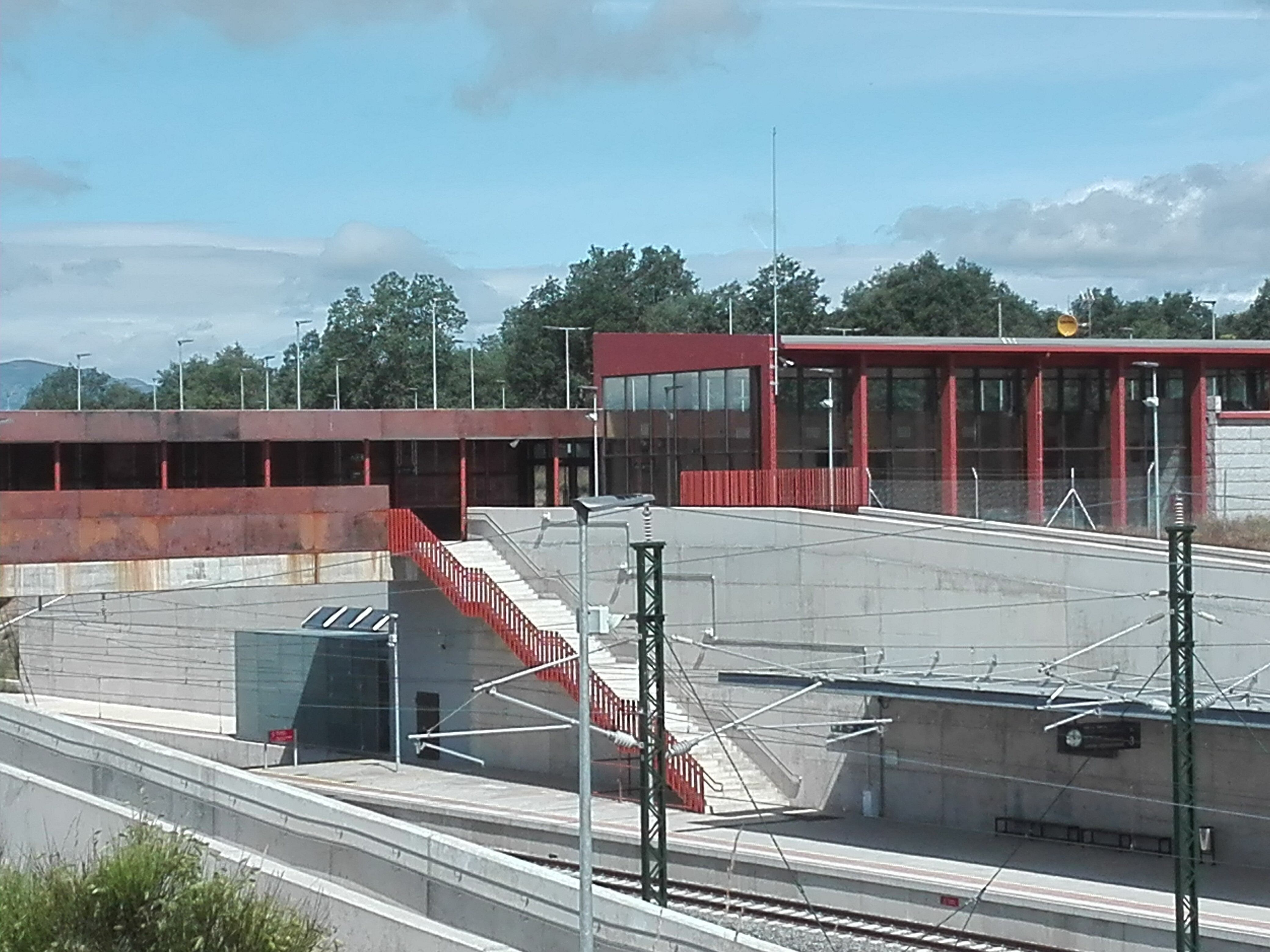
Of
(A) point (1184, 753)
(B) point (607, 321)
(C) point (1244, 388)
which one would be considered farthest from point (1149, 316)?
(A) point (1184, 753)

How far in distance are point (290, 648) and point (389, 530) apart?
8.78 m

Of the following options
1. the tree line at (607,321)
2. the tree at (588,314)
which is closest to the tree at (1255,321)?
the tree line at (607,321)

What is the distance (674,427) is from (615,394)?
10.8ft

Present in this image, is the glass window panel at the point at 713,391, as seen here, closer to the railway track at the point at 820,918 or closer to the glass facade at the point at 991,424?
the glass facade at the point at 991,424

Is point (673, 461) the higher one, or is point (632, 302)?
point (632, 302)

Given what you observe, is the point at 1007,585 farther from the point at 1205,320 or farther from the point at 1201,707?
the point at 1205,320

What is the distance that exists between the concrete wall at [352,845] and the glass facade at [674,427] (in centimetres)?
1816

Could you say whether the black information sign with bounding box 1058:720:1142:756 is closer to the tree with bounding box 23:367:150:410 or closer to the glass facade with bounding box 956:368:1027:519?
the glass facade with bounding box 956:368:1027:519

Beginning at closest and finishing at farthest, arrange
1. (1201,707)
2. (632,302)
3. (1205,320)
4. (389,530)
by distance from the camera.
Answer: (1201,707)
(389,530)
(632,302)
(1205,320)

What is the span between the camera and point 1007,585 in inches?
1344

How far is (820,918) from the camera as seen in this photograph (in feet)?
97.5

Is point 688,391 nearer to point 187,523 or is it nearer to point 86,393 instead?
point 187,523

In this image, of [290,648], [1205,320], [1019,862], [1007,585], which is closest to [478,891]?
[1019,862]

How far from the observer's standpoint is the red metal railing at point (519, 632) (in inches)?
1500
